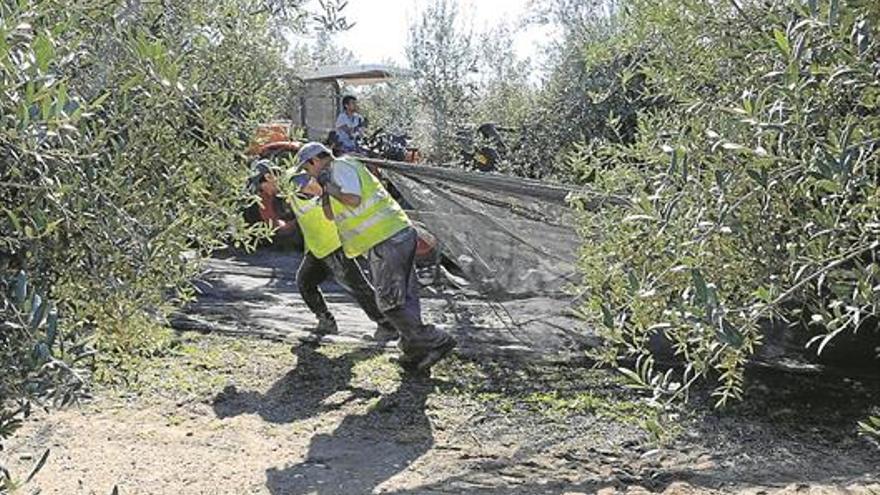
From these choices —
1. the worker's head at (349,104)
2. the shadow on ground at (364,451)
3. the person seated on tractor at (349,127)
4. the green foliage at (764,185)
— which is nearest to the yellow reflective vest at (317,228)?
the shadow on ground at (364,451)

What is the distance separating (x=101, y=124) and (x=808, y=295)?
2.00m

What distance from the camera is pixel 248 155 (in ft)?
12.7

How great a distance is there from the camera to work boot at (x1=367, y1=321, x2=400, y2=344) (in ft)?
24.0

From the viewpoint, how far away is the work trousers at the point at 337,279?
→ 740 cm

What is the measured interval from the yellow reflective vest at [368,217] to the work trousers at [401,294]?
5 centimetres

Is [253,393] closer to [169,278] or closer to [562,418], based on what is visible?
[562,418]

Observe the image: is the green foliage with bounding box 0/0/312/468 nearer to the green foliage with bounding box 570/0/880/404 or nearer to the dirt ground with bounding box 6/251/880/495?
the green foliage with bounding box 570/0/880/404

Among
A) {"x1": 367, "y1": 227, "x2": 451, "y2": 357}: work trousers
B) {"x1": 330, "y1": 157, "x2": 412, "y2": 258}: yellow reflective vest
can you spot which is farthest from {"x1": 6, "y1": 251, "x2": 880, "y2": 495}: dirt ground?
{"x1": 330, "y1": 157, "x2": 412, "y2": 258}: yellow reflective vest

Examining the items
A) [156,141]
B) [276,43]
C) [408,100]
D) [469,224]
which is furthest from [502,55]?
[156,141]

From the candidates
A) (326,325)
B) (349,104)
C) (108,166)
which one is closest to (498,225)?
(326,325)

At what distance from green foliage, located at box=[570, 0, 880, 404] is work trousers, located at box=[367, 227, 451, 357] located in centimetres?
299

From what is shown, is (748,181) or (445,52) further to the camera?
(445,52)

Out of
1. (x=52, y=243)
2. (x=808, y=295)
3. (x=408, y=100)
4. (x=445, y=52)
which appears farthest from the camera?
(x=408, y=100)

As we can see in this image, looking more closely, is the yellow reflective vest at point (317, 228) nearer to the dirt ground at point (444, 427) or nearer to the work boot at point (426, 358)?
the dirt ground at point (444, 427)
